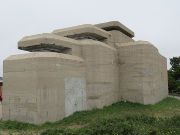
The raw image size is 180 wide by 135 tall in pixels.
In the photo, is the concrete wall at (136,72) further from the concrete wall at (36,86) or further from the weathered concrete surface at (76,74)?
the concrete wall at (36,86)

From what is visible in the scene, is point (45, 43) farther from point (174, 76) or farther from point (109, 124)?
point (174, 76)

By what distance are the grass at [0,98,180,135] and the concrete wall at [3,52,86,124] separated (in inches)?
24.3

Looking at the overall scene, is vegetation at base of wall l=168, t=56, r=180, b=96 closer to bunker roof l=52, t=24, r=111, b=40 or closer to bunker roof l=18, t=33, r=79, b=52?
bunker roof l=52, t=24, r=111, b=40

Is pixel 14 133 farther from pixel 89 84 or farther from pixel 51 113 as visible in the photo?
pixel 89 84

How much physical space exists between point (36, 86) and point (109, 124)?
4966 millimetres

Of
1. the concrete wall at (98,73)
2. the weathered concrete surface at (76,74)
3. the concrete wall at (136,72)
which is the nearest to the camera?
the weathered concrete surface at (76,74)

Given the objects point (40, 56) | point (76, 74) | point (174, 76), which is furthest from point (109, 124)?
point (174, 76)

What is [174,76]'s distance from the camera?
51.8 m

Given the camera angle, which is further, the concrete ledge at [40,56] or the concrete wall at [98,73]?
the concrete wall at [98,73]

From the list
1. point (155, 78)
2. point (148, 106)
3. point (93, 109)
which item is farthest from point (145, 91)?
point (93, 109)

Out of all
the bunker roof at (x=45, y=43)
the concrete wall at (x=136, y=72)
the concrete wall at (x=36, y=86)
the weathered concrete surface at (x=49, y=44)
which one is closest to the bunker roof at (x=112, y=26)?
the concrete wall at (x=136, y=72)

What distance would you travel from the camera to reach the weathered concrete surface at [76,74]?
16.7 metres

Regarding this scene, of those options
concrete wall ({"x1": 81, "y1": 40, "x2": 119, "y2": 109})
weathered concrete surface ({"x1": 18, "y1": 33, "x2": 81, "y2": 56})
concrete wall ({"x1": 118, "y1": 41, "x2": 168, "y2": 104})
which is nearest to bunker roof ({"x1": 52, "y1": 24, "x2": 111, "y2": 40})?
concrete wall ({"x1": 81, "y1": 40, "x2": 119, "y2": 109})

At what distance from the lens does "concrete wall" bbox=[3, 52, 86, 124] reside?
1644cm
